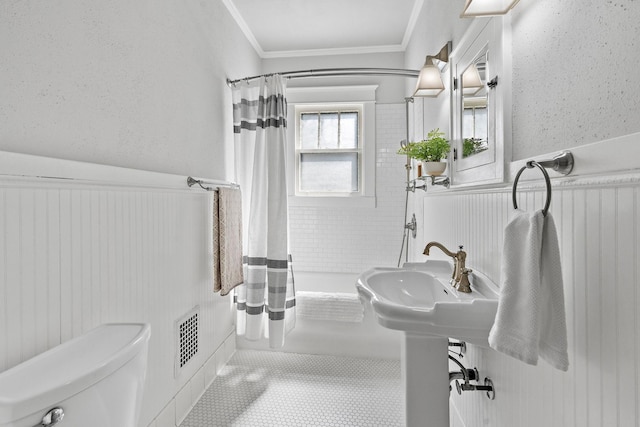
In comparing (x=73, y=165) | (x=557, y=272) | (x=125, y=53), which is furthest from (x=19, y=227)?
(x=557, y=272)

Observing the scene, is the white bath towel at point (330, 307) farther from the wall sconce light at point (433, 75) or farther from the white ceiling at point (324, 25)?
the white ceiling at point (324, 25)

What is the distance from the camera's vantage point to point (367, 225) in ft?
10.2

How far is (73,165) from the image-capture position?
1.13 meters

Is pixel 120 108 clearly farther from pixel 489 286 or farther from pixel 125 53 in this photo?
pixel 489 286

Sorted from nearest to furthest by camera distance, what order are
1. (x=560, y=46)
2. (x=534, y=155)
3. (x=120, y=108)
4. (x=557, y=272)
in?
(x=557, y=272) < (x=560, y=46) < (x=534, y=155) < (x=120, y=108)

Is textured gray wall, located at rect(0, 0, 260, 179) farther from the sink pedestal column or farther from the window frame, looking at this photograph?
the sink pedestal column

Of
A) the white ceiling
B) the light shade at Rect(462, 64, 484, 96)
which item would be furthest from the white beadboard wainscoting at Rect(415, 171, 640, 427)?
the white ceiling

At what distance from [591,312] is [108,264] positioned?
1.56 m

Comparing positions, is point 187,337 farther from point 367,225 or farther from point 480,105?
point 480,105

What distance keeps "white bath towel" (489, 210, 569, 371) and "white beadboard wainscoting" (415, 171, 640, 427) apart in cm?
9

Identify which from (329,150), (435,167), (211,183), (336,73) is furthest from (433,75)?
(211,183)

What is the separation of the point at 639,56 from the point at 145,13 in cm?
183

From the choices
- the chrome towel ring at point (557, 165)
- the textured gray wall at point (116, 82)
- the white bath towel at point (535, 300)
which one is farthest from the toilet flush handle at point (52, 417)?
the chrome towel ring at point (557, 165)

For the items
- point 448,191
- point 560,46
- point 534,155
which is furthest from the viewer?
point 448,191
